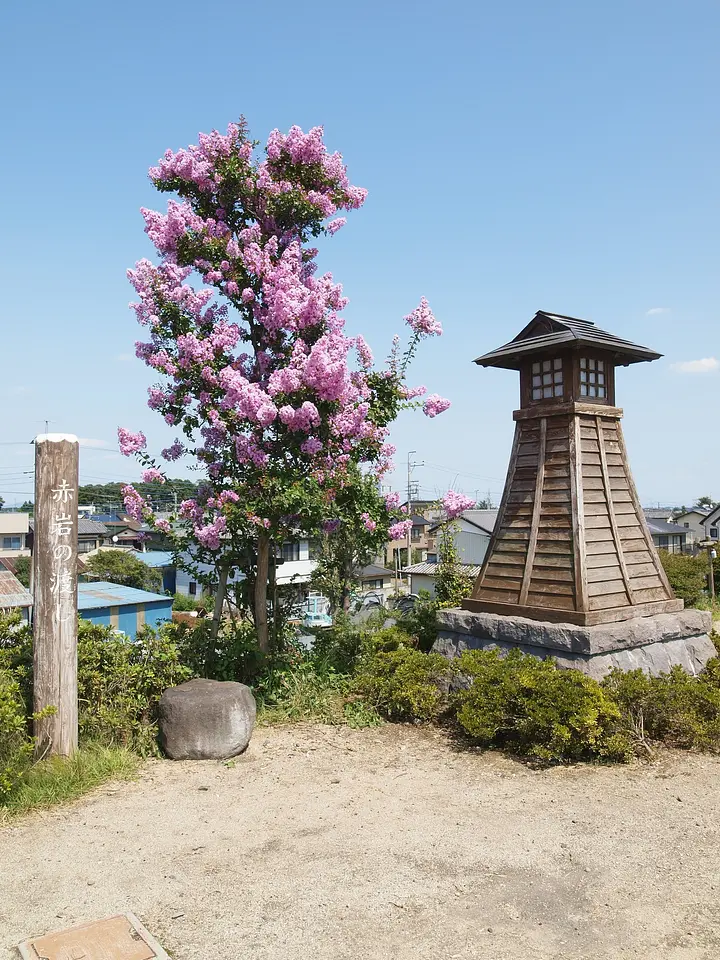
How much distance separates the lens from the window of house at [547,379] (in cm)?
983

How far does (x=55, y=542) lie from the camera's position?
689 cm

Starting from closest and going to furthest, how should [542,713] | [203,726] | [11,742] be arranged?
[11,742], [542,713], [203,726]

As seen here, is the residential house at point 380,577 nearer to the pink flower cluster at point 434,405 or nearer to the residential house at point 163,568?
the residential house at point 163,568

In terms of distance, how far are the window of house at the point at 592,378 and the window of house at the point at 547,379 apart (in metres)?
0.30

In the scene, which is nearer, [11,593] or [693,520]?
[11,593]

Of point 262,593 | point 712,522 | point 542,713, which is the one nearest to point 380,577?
point 712,522

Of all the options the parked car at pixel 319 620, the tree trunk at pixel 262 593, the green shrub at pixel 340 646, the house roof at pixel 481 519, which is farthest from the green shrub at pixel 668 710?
the house roof at pixel 481 519

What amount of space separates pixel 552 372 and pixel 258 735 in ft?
20.8

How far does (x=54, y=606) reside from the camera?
6.85 m

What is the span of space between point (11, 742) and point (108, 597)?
2125 cm

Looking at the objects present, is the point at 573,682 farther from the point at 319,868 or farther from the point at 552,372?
the point at 552,372

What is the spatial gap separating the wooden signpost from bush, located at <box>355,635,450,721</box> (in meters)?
3.65

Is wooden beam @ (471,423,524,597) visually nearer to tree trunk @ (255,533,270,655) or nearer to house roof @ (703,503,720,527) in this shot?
tree trunk @ (255,533,270,655)

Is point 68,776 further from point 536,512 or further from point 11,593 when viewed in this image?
point 11,593
